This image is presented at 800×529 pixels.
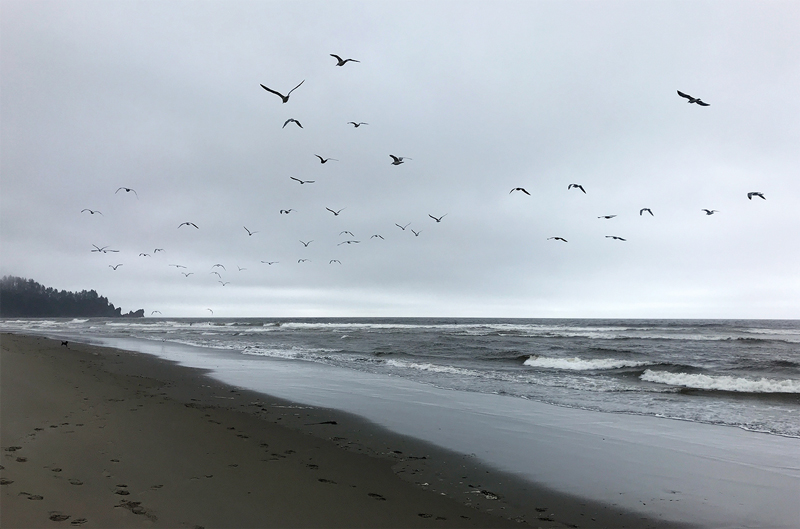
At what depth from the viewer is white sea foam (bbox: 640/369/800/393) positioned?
1573cm

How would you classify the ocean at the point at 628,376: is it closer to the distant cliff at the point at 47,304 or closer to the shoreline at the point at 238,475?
the shoreline at the point at 238,475

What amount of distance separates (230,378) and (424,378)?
273 inches

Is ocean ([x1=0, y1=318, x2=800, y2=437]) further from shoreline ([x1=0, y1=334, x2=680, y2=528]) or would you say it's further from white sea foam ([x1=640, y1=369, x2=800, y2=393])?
shoreline ([x1=0, y1=334, x2=680, y2=528])

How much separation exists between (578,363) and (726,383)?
749 centimetres

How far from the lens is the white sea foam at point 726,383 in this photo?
1573cm

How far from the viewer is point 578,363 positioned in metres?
23.5

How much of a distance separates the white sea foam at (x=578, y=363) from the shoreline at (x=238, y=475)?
1580cm

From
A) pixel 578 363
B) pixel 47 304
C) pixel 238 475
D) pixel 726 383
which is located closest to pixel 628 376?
pixel 726 383

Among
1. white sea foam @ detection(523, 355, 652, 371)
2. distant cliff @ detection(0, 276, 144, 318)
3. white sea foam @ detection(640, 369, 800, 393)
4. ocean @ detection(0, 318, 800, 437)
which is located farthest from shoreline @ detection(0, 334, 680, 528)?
distant cliff @ detection(0, 276, 144, 318)

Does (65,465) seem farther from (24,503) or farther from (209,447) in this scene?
(209,447)

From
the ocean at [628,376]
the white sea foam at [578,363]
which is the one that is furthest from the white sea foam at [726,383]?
the white sea foam at [578,363]

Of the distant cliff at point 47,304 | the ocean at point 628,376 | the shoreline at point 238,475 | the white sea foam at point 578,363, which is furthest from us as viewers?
the distant cliff at point 47,304

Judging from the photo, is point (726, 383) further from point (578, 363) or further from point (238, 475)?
point (238, 475)

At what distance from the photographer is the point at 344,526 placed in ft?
15.4
